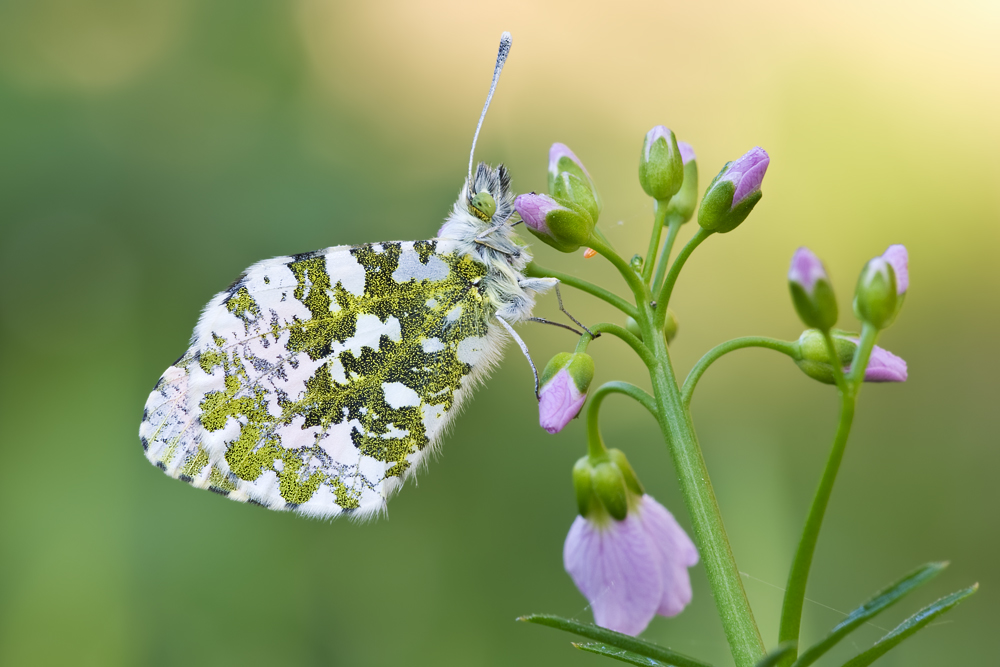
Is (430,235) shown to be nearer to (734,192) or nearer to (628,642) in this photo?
(734,192)

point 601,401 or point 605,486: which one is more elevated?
point 601,401

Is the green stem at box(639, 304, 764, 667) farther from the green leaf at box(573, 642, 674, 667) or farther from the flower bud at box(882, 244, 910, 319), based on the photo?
the flower bud at box(882, 244, 910, 319)

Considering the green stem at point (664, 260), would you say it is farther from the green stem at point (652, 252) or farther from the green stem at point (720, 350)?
the green stem at point (720, 350)

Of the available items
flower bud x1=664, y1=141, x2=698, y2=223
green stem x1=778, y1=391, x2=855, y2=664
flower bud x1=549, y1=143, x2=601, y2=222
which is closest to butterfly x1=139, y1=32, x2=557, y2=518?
flower bud x1=549, y1=143, x2=601, y2=222

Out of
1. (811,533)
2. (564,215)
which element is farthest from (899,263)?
(564,215)

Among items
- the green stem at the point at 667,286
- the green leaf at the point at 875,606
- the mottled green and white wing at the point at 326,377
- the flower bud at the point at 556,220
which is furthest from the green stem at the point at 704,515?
the mottled green and white wing at the point at 326,377

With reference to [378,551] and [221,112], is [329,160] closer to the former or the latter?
[221,112]
